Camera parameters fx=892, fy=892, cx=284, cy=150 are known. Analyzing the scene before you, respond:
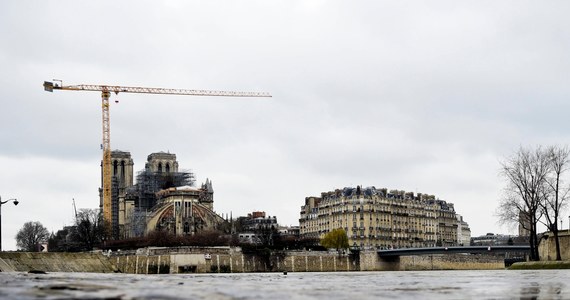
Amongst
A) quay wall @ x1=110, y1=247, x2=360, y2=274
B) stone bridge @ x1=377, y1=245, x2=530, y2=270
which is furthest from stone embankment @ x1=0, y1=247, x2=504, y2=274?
stone bridge @ x1=377, y1=245, x2=530, y2=270

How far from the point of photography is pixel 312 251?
178 meters

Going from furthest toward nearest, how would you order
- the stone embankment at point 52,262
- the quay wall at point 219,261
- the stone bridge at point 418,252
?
the quay wall at point 219,261 → the stone bridge at point 418,252 → the stone embankment at point 52,262

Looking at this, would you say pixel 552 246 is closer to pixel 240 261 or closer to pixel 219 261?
pixel 219 261

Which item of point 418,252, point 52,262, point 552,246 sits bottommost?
point 418,252

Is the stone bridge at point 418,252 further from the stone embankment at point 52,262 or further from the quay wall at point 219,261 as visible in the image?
the stone embankment at point 52,262

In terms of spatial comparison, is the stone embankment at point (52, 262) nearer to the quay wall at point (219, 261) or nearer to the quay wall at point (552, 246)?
the quay wall at point (219, 261)

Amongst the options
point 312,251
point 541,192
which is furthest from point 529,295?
point 312,251

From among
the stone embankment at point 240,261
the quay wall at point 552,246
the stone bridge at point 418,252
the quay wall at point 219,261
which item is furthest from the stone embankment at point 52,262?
the quay wall at point 552,246

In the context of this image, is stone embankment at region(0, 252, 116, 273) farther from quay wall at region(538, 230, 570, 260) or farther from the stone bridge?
quay wall at region(538, 230, 570, 260)

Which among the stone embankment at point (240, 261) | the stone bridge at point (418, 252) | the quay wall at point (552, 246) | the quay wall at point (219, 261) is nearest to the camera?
the quay wall at point (552, 246)

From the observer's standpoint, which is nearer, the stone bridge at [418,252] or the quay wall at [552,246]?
the quay wall at [552,246]

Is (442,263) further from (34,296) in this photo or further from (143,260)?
(34,296)

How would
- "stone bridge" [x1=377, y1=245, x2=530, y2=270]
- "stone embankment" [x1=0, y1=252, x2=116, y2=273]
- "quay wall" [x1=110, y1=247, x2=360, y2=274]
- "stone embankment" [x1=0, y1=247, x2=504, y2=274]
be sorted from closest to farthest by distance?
"stone embankment" [x1=0, y1=252, x2=116, y2=273], "stone bridge" [x1=377, y1=245, x2=530, y2=270], "stone embankment" [x1=0, y1=247, x2=504, y2=274], "quay wall" [x1=110, y1=247, x2=360, y2=274]

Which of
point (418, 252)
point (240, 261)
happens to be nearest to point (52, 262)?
point (240, 261)
